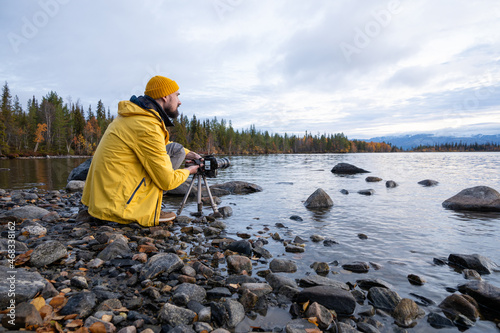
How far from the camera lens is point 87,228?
196 inches

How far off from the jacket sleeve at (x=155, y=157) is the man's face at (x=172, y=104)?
719mm

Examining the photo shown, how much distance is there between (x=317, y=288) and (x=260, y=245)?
1847mm

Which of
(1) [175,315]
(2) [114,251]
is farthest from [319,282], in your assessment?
(2) [114,251]

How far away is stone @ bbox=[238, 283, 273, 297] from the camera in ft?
9.80

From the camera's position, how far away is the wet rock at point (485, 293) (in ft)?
9.37

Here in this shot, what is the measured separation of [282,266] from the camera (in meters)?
3.76

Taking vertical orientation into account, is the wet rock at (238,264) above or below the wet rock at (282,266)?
above

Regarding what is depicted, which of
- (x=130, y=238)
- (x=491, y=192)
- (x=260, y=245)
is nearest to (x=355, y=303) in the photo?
(x=260, y=245)

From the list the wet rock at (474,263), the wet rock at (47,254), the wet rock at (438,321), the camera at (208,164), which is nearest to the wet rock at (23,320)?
the wet rock at (47,254)

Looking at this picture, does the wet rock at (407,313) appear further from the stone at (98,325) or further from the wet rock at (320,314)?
the stone at (98,325)

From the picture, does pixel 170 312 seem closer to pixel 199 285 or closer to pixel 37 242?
pixel 199 285

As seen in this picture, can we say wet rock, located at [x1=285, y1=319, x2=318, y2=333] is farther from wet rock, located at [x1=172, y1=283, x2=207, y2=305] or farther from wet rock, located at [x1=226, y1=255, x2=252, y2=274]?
wet rock, located at [x1=226, y1=255, x2=252, y2=274]

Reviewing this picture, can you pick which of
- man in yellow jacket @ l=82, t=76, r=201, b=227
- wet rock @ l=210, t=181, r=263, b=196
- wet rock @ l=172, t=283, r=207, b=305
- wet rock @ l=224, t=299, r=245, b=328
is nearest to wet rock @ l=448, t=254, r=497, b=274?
wet rock @ l=224, t=299, r=245, b=328

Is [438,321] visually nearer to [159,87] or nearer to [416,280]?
[416,280]
